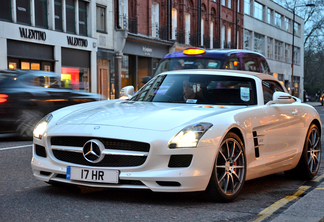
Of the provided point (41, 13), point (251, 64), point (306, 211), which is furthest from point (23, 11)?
point (306, 211)

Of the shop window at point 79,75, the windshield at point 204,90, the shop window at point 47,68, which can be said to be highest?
the shop window at point 47,68

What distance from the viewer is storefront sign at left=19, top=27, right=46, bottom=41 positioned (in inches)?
955

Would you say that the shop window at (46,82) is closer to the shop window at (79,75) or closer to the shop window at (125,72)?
the shop window at (79,75)

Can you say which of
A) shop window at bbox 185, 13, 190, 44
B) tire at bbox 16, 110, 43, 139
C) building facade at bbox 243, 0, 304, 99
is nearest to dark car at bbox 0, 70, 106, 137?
tire at bbox 16, 110, 43, 139

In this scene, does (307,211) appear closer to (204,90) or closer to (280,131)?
(280,131)

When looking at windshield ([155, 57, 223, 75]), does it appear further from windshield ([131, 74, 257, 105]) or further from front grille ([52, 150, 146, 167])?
front grille ([52, 150, 146, 167])

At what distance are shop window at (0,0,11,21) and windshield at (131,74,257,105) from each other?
18.7 meters

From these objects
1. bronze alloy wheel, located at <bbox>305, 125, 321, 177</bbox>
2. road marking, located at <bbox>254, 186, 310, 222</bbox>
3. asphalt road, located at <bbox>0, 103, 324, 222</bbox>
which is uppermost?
bronze alloy wheel, located at <bbox>305, 125, 321, 177</bbox>

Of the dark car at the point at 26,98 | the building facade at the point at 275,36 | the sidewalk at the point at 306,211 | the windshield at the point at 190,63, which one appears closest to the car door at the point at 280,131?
the sidewalk at the point at 306,211

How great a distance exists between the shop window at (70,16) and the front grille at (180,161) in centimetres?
2455

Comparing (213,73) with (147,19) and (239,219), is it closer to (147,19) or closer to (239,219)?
(239,219)

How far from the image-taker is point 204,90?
20.0 feet

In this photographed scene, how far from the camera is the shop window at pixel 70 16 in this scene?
2830 centimetres

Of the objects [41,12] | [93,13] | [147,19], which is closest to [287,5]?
[147,19]
